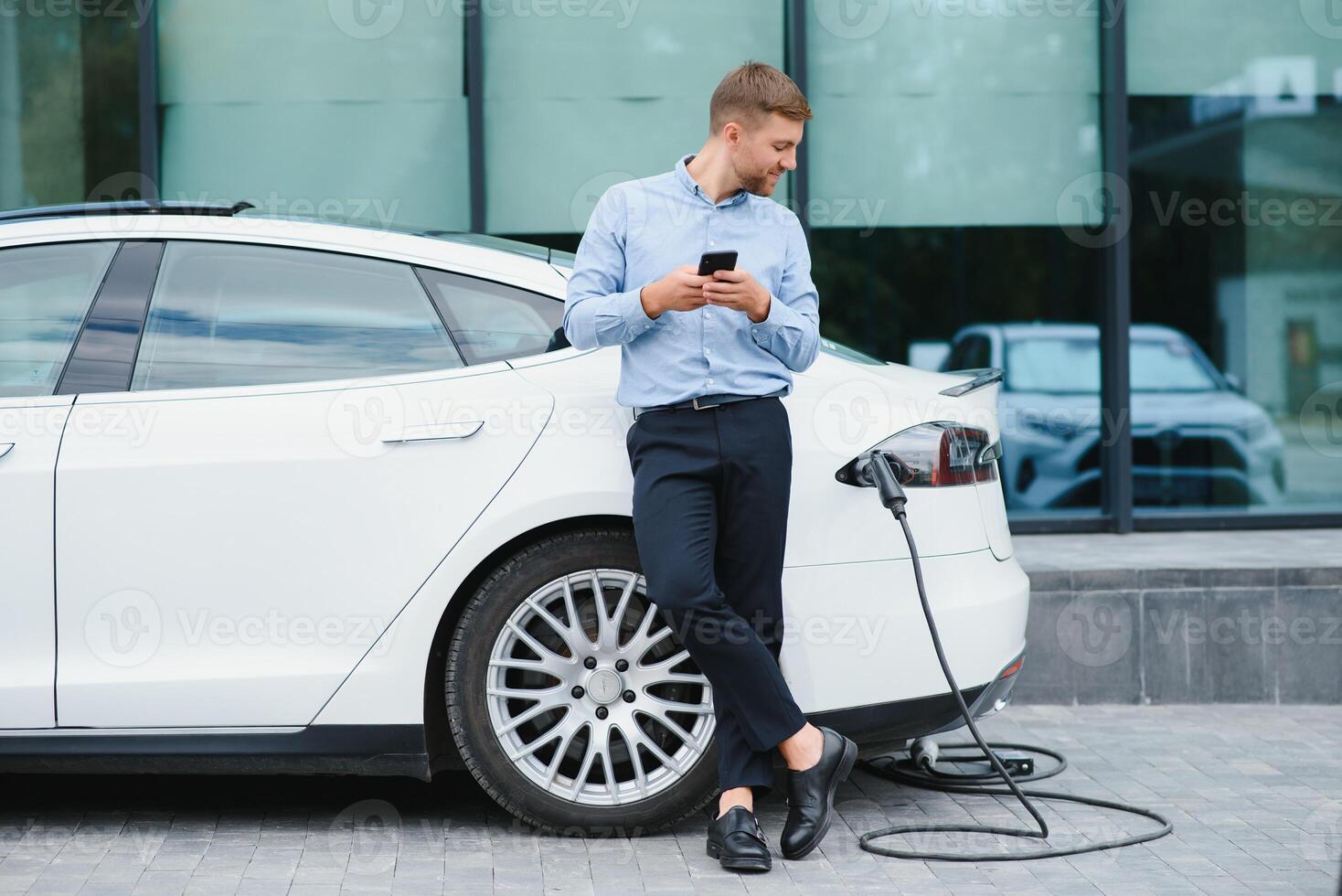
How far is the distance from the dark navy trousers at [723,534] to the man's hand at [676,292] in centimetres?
32

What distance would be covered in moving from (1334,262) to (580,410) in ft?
17.2

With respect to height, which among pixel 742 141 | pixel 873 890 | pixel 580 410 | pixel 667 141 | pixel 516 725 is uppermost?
pixel 667 141

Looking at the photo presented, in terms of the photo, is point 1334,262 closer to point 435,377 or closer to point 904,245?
point 904,245

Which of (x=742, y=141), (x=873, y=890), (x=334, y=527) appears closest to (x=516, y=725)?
(x=334, y=527)

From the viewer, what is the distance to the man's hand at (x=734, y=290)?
3438 millimetres

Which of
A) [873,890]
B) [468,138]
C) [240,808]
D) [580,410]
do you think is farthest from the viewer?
[468,138]

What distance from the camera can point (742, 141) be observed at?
12.0 feet

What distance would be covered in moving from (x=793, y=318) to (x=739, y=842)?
129cm
